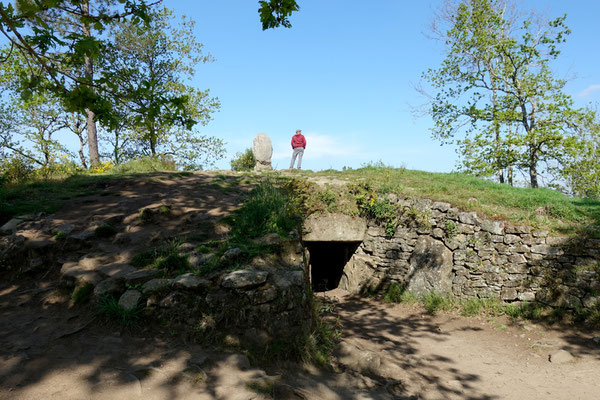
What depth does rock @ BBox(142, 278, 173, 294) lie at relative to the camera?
501 centimetres

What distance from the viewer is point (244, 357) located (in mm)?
4699

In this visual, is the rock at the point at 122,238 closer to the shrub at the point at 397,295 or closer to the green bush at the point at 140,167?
the shrub at the point at 397,295

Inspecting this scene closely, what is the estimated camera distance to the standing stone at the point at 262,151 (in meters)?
15.7

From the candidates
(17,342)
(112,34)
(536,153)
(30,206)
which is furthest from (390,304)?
(112,34)

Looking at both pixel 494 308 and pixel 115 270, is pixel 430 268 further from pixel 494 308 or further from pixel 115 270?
pixel 115 270

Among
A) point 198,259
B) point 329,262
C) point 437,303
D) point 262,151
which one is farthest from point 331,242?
point 262,151

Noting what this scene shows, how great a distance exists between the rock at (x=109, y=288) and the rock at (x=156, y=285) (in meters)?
0.37

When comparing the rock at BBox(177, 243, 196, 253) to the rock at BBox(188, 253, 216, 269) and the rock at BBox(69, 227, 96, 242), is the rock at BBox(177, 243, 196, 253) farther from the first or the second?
the rock at BBox(69, 227, 96, 242)

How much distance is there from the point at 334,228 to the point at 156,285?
17.2 feet

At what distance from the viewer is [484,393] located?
17.7 ft

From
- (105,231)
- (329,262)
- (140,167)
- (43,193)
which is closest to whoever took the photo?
(105,231)

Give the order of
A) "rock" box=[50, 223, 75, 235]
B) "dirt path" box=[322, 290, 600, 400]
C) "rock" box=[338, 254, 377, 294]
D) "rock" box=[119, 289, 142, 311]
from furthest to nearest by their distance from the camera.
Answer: "rock" box=[338, 254, 377, 294] < "rock" box=[50, 223, 75, 235] < "dirt path" box=[322, 290, 600, 400] < "rock" box=[119, 289, 142, 311]

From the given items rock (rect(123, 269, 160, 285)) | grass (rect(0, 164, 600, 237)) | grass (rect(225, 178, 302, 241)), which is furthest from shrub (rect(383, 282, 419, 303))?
rock (rect(123, 269, 160, 285))

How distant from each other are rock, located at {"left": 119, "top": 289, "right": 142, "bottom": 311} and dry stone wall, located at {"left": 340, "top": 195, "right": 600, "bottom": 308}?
6.36 metres
